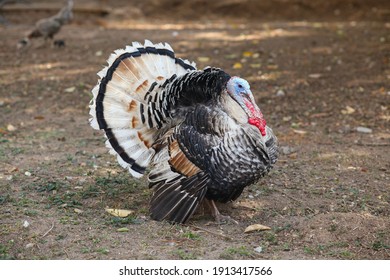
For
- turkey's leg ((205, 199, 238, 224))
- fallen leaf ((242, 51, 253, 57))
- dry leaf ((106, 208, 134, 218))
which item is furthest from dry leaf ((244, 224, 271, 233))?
fallen leaf ((242, 51, 253, 57))

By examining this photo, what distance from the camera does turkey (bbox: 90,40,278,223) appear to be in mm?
5039

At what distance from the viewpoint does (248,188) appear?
6.04m

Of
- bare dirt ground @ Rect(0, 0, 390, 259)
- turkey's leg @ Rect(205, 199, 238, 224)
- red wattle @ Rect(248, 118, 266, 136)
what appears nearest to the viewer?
bare dirt ground @ Rect(0, 0, 390, 259)

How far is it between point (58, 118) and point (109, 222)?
3.41m

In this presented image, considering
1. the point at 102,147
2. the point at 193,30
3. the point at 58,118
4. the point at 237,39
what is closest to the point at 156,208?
the point at 102,147

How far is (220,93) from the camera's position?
523 cm

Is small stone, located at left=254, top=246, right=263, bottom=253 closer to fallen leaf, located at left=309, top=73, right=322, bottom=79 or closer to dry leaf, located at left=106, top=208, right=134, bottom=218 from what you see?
dry leaf, located at left=106, top=208, right=134, bottom=218

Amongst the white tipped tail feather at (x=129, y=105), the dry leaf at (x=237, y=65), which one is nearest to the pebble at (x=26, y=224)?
the white tipped tail feather at (x=129, y=105)

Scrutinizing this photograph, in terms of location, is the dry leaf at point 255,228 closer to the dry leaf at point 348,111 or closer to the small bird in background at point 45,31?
the dry leaf at point 348,111

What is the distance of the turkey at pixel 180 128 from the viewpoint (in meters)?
5.04

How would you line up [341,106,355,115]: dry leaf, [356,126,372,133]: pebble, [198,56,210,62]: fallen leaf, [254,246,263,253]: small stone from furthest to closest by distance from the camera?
[198,56,210,62]: fallen leaf, [341,106,355,115]: dry leaf, [356,126,372,133]: pebble, [254,246,263,253]: small stone

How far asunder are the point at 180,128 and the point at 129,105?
0.57 metres

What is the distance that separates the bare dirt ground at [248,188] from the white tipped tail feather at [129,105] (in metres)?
0.47

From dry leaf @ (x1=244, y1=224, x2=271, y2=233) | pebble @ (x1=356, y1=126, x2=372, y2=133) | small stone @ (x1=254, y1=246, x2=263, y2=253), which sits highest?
small stone @ (x1=254, y1=246, x2=263, y2=253)
